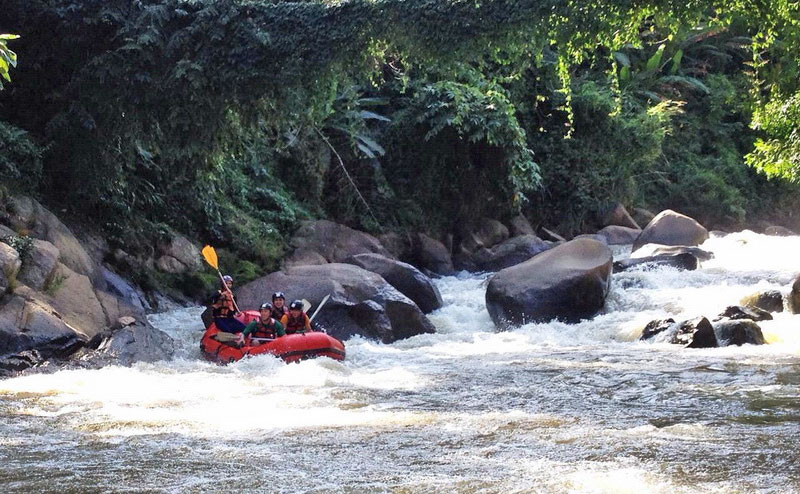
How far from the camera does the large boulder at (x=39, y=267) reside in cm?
1021

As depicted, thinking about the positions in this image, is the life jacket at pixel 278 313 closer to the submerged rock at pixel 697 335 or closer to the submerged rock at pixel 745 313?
the submerged rock at pixel 697 335

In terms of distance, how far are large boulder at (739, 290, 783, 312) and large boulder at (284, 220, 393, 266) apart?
6.92m

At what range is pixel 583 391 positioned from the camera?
7.85 m

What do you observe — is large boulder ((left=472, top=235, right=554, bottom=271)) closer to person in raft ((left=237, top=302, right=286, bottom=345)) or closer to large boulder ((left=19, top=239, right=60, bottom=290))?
person in raft ((left=237, top=302, right=286, bottom=345))

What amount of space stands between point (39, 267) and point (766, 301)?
9.09 m

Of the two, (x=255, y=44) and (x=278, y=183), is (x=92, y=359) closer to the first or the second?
(x=255, y=44)

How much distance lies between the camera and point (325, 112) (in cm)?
1259

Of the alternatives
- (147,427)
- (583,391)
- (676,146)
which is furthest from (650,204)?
(147,427)

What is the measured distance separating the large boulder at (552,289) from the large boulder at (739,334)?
2618 mm

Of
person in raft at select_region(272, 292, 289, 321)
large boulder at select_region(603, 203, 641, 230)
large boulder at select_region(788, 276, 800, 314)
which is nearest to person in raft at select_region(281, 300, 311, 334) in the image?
person in raft at select_region(272, 292, 289, 321)

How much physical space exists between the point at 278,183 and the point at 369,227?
6.68 feet

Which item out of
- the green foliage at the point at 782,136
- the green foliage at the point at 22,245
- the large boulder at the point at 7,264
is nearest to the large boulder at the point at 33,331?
the large boulder at the point at 7,264

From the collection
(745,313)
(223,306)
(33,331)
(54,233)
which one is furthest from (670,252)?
(33,331)

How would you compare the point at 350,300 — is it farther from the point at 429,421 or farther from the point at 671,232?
the point at 671,232
